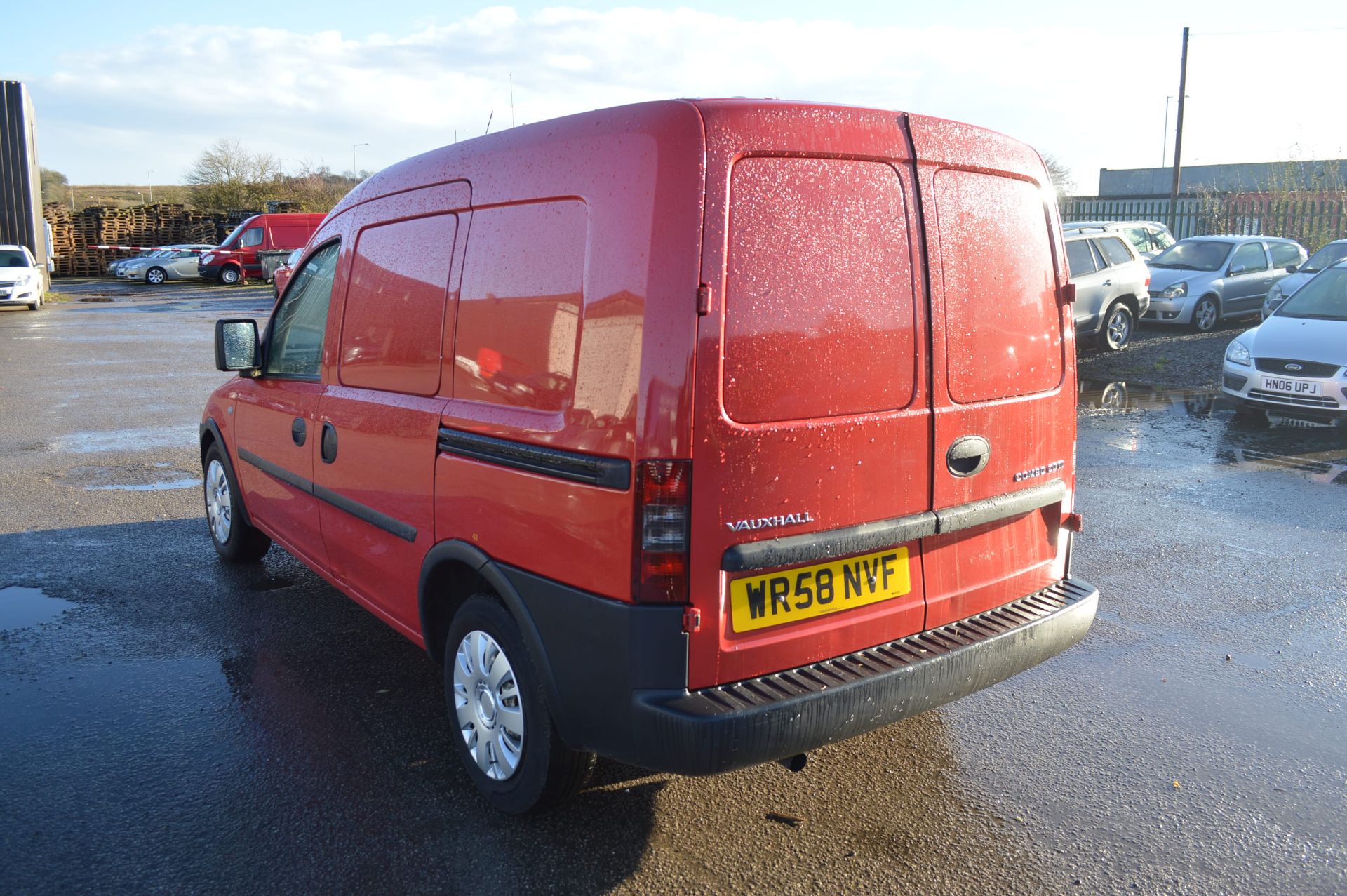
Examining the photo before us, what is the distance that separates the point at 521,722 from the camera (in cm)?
321

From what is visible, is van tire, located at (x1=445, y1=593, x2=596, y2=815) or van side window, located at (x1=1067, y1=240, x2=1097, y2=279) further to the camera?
van side window, located at (x1=1067, y1=240, x2=1097, y2=279)

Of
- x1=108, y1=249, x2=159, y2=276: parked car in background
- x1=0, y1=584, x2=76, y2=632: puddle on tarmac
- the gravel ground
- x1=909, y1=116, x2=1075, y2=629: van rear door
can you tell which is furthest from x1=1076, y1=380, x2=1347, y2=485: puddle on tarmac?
x1=108, y1=249, x2=159, y2=276: parked car in background

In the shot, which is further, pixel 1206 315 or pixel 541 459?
pixel 1206 315

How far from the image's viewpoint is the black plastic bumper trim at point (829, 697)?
2752 millimetres

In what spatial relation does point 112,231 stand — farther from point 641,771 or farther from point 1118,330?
point 641,771

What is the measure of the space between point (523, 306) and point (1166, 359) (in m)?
13.9

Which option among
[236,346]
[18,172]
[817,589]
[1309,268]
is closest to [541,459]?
[817,589]

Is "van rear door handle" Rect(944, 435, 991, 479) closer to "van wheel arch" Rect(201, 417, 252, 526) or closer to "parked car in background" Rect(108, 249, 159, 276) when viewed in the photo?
"van wheel arch" Rect(201, 417, 252, 526)

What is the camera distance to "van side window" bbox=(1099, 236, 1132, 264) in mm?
15000

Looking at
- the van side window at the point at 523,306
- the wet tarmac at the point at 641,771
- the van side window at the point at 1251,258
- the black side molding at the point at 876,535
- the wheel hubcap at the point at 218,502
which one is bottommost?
the wet tarmac at the point at 641,771

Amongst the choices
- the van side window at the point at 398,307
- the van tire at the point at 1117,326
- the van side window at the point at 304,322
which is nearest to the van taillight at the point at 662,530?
the van side window at the point at 398,307

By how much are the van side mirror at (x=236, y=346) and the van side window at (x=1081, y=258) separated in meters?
12.2

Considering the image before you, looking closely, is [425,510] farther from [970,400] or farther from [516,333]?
[970,400]

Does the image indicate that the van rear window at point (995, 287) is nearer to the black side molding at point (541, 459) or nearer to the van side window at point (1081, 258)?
the black side molding at point (541, 459)
